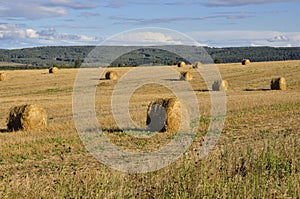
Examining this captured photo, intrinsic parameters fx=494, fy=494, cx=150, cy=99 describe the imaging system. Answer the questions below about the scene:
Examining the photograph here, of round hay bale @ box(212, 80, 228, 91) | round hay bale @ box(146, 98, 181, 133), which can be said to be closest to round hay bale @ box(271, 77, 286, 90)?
round hay bale @ box(212, 80, 228, 91)

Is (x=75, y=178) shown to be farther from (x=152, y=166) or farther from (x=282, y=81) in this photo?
(x=282, y=81)

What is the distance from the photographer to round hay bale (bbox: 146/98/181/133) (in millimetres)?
18250

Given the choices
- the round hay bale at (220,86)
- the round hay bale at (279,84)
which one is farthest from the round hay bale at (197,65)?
the round hay bale at (279,84)

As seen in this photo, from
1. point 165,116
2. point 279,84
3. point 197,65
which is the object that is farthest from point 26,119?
point 197,65

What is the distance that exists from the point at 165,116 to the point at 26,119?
550 centimetres

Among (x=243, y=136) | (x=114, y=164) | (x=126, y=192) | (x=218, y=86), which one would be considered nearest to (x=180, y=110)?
(x=243, y=136)

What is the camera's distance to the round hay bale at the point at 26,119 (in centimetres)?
1933

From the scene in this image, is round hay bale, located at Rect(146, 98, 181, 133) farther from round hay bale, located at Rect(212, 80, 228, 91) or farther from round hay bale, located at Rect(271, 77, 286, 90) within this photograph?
round hay bale, located at Rect(271, 77, 286, 90)

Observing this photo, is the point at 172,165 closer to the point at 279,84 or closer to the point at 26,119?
the point at 26,119

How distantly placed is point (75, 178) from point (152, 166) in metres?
1.71

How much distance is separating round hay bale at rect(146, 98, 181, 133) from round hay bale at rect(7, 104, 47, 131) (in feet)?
14.3

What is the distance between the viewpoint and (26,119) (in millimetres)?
19312

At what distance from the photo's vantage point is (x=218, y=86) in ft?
125

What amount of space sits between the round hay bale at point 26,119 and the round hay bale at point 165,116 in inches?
172
